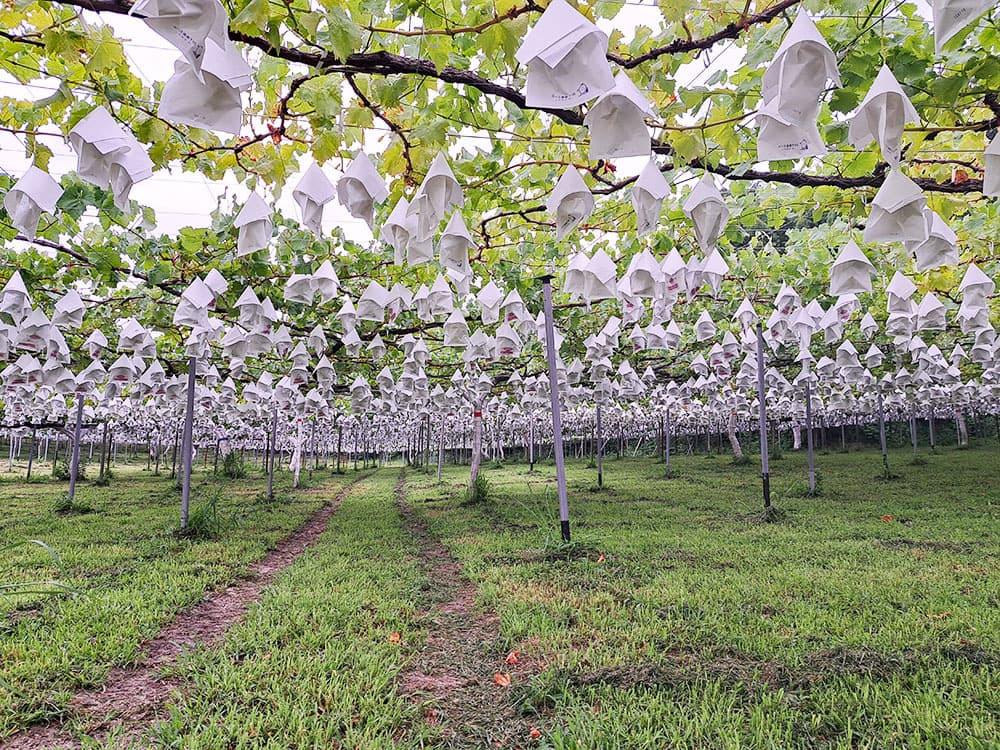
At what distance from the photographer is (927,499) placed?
11.0 m

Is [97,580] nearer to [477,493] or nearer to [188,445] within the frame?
[188,445]

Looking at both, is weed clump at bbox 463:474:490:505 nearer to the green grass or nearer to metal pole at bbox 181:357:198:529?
metal pole at bbox 181:357:198:529

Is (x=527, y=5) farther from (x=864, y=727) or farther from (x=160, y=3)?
(x=864, y=727)

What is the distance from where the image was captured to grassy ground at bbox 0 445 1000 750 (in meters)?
2.71

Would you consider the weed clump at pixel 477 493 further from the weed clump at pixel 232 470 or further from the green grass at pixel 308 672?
the weed clump at pixel 232 470

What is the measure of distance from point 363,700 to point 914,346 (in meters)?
9.30

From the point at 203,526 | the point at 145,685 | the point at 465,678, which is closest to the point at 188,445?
the point at 203,526

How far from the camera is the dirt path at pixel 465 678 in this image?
2746 millimetres

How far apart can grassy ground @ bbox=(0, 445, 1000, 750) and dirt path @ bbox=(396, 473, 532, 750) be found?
92 millimetres

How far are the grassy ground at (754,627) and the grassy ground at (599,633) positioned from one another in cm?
2

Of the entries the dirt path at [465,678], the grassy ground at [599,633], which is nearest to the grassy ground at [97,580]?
the grassy ground at [599,633]

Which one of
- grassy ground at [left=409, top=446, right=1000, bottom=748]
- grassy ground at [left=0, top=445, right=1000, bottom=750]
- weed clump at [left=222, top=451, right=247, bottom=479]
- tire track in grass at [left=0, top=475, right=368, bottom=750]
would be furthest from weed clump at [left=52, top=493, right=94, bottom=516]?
weed clump at [left=222, top=451, right=247, bottom=479]

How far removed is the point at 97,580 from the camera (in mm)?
5340

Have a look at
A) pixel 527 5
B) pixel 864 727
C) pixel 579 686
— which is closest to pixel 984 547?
pixel 864 727
